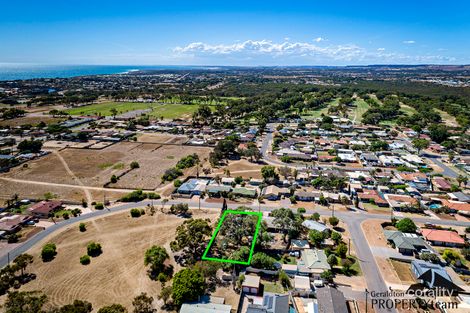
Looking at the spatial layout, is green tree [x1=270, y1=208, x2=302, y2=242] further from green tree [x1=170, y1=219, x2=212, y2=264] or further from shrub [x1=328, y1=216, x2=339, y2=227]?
green tree [x1=170, y1=219, x2=212, y2=264]

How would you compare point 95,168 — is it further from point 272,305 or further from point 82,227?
point 272,305

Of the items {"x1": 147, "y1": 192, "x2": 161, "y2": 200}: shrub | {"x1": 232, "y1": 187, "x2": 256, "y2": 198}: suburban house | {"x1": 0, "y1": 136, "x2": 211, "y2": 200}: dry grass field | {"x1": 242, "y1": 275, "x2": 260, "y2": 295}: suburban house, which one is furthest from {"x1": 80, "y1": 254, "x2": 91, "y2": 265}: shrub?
{"x1": 232, "y1": 187, "x2": 256, "y2": 198}: suburban house

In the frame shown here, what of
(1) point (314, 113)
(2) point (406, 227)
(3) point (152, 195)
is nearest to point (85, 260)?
(3) point (152, 195)

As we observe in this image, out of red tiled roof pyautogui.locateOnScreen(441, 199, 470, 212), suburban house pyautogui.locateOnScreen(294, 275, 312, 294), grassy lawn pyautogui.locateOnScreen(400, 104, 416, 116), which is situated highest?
grassy lawn pyautogui.locateOnScreen(400, 104, 416, 116)

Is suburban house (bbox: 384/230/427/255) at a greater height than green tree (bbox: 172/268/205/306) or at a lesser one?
lesser

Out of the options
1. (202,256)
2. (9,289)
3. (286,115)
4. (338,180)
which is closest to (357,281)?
(202,256)

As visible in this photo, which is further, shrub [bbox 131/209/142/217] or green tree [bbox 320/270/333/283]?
shrub [bbox 131/209/142/217]

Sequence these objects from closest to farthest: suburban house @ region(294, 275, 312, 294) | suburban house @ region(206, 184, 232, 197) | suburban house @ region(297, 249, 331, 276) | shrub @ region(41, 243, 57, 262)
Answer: suburban house @ region(294, 275, 312, 294) < suburban house @ region(297, 249, 331, 276) < shrub @ region(41, 243, 57, 262) < suburban house @ region(206, 184, 232, 197)

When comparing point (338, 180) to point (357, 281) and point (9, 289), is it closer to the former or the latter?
point (357, 281)
